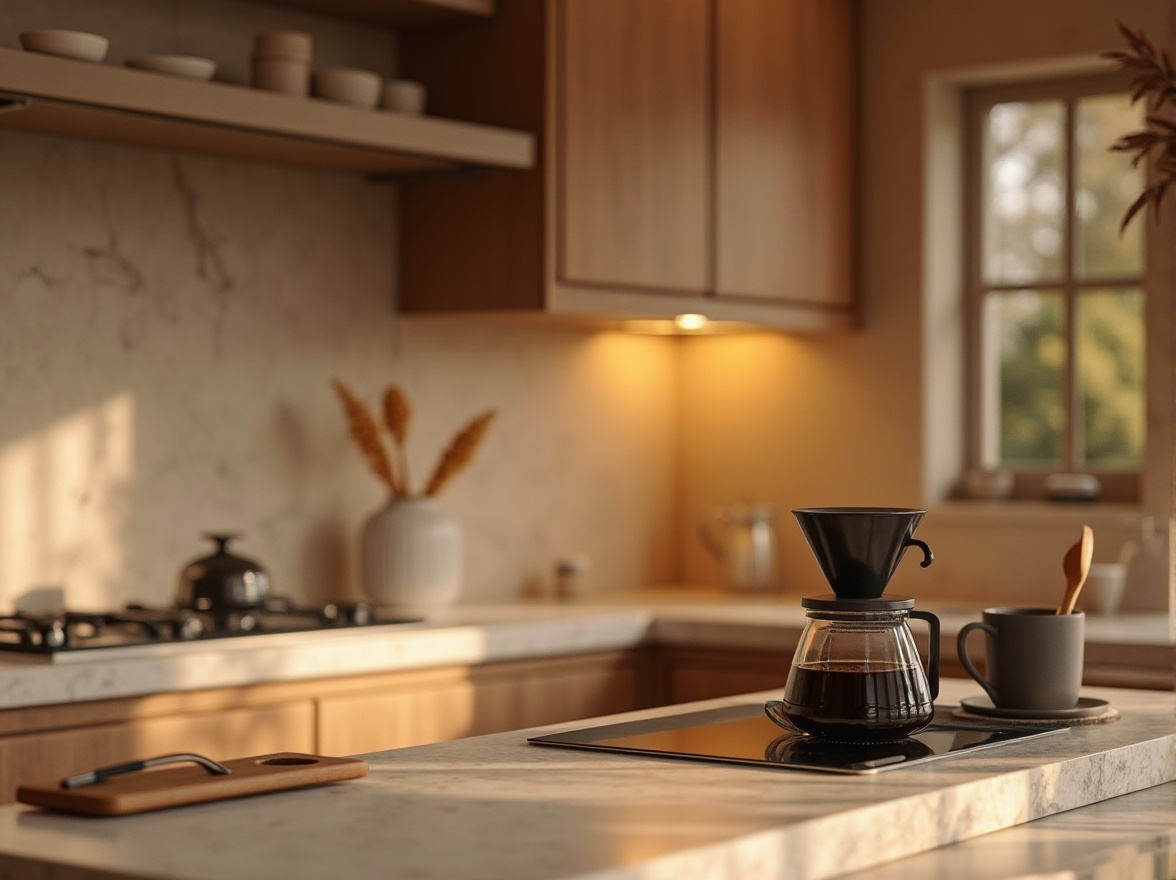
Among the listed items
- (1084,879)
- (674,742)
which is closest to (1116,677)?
(674,742)

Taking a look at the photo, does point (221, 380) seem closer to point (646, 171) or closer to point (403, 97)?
point (403, 97)

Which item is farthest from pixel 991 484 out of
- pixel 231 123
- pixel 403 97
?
pixel 231 123

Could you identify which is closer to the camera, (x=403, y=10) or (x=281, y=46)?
(x=281, y=46)

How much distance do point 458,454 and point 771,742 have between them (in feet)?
6.69

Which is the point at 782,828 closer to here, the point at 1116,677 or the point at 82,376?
the point at 1116,677

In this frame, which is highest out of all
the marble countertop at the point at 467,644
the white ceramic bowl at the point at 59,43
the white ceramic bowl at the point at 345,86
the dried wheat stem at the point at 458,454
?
the white ceramic bowl at the point at 345,86

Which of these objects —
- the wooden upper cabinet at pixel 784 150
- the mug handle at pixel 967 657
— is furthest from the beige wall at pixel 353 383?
the mug handle at pixel 967 657

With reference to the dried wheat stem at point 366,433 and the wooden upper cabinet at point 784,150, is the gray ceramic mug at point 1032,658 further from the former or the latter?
the wooden upper cabinet at point 784,150

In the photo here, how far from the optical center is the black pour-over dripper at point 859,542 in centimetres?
175

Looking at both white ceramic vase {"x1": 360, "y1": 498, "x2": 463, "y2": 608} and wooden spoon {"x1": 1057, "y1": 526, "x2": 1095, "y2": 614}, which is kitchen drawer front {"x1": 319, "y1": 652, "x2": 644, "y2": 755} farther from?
wooden spoon {"x1": 1057, "y1": 526, "x2": 1095, "y2": 614}

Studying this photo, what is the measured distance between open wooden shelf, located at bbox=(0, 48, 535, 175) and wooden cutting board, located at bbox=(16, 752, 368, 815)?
1.51 meters

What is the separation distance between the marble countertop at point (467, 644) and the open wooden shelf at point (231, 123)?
0.90m

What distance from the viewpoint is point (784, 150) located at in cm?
430

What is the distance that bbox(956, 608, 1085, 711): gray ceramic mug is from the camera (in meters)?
2.02
